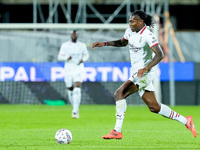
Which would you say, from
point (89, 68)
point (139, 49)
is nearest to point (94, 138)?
point (139, 49)

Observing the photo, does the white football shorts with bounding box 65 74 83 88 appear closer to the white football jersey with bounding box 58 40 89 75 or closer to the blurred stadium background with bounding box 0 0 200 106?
the white football jersey with bounding box 58 40 89 75

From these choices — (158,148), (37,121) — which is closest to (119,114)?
(158,148)

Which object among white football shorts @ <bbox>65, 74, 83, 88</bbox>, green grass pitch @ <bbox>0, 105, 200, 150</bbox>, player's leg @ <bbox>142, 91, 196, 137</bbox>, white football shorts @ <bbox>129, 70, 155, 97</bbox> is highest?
white football shorts @ <bbox>129, 70, 155, 97</bbox>

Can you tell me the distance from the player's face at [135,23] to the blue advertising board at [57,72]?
11311 mm

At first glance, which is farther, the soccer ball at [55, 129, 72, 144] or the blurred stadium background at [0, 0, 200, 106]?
the blurred stadium background at [0, 0, 200, 106]

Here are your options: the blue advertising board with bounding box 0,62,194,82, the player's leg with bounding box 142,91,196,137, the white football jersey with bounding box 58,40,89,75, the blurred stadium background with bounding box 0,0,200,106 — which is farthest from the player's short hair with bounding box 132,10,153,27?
the blue advertising board with bounding box 0,62,194,82

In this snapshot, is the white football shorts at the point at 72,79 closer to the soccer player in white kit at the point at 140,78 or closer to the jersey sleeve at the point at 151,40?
the soccer player in white kit at the point at 140,78

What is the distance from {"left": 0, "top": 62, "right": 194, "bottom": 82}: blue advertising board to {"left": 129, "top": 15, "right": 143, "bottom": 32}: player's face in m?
11.3

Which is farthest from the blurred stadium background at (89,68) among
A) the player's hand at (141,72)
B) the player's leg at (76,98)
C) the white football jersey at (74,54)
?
the player's hand at (141,72)

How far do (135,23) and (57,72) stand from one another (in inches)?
460

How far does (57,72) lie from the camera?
20.2 meters

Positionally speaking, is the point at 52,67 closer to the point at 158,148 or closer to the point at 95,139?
the point at 95,139

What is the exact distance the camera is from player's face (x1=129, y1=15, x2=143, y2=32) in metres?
8.74

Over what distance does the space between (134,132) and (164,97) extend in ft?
34.2
